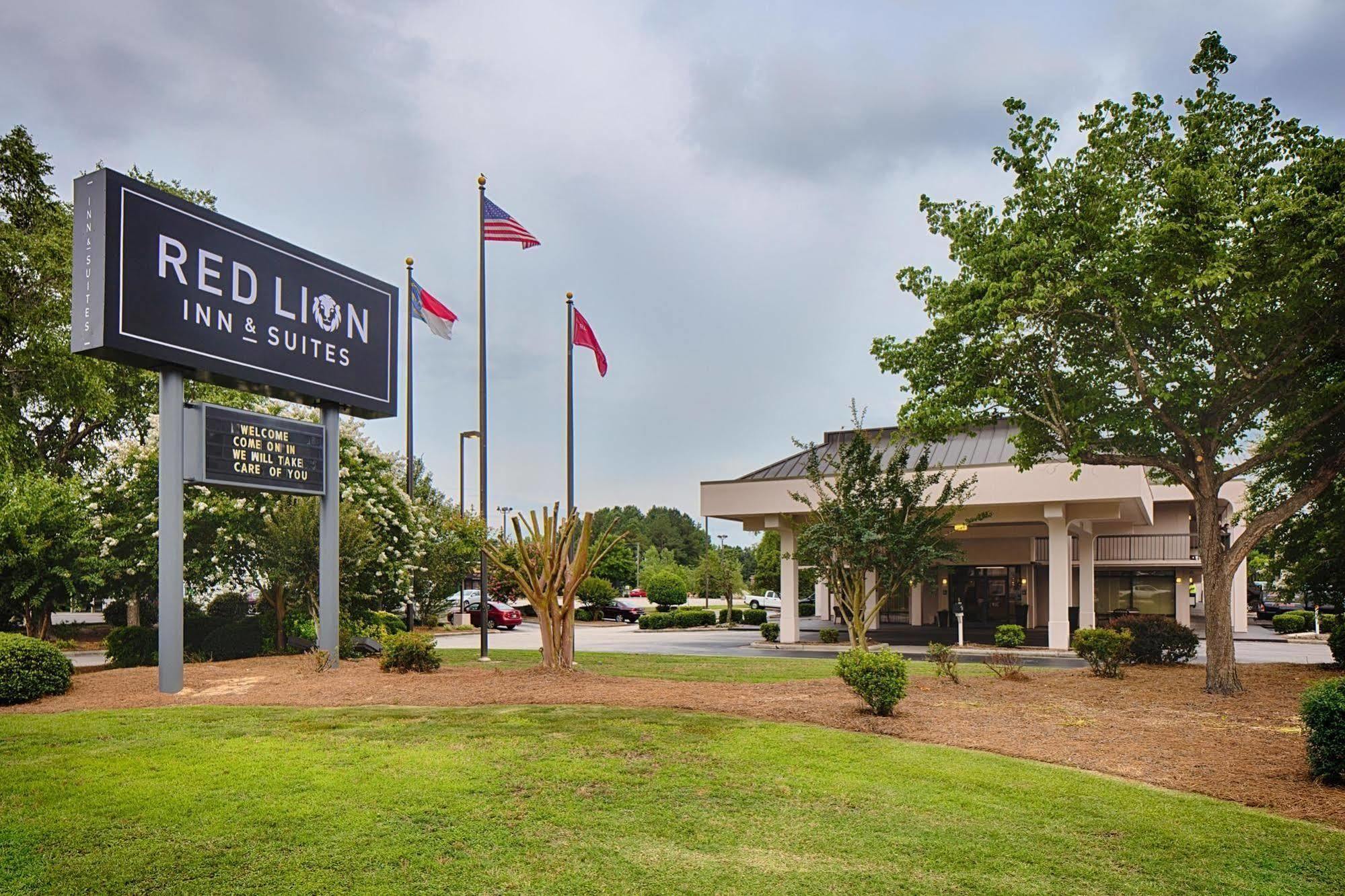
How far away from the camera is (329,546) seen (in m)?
16.0

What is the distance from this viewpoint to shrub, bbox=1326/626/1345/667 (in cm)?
1692

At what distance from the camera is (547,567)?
1478 centimetres

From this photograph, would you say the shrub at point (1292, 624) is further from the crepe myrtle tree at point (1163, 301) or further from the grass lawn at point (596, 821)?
the grass lawn at point (596, 821)

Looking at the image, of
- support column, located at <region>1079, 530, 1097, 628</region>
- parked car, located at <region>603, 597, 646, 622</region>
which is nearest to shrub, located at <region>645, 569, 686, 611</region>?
parked car, located at <region>603, 597, 646, 622</region>

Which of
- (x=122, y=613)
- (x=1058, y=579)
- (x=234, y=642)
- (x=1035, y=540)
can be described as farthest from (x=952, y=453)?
(x=122, y=613)

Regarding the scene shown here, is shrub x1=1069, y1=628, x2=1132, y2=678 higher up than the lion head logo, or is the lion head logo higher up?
the lion head logo

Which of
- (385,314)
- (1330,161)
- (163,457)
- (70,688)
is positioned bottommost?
(70,688)

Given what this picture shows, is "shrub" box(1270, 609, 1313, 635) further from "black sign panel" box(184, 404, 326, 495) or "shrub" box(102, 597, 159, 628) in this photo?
"shrub" box(102, 597, 159, 628)

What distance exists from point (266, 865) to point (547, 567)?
30.4ft

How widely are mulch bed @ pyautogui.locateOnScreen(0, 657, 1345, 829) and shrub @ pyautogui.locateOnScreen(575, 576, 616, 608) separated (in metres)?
26.9

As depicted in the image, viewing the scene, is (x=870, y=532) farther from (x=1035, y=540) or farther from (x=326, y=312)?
(x=1035, y=540)

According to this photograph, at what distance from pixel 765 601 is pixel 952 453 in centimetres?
3398

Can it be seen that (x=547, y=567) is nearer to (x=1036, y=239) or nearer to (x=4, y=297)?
(x=1036, y=239)

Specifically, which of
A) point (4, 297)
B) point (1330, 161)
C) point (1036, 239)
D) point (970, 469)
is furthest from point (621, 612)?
point (1330, 161)
